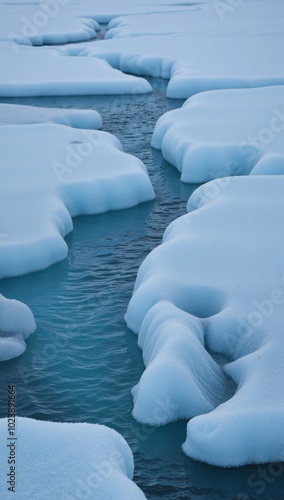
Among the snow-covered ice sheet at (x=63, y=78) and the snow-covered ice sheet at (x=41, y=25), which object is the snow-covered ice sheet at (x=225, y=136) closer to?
the snow-covered ice sheet at (x=63, y=78)

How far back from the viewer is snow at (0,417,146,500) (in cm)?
599

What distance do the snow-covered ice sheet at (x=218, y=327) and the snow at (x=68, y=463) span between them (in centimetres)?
145

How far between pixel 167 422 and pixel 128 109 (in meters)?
15.4

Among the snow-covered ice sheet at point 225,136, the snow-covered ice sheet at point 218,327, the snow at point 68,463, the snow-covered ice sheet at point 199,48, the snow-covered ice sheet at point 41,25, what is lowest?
the snow-covered ice sheet at point 41,25

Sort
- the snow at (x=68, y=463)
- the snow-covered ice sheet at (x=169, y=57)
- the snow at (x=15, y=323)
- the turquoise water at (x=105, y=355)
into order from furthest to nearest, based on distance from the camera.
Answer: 1. the snow-covered ice sheet at (x=169, y=57)
2. the snow at (x=15, y=323)
3. the turquoise water at (x=105, y=355)
4. the snow at (x=68, y=463)

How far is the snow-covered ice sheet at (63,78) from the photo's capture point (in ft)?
79.4

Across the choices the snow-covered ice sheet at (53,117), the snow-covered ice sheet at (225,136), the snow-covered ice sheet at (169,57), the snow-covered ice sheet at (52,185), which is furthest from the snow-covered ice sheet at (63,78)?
the snow-covered ice sheet at (52,185)

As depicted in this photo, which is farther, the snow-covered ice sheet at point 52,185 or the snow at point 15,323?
the snow-covered ice sheet at point 52,185

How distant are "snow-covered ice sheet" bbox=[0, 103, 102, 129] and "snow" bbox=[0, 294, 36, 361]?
9.73 m

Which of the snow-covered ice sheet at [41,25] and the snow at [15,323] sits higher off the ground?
the snow at [15,323]

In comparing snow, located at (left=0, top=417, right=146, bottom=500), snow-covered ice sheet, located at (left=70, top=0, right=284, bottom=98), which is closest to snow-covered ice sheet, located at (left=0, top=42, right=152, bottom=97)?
snow-covered ice sheet, located at (left=70, top=0, right=284, bottom=98)

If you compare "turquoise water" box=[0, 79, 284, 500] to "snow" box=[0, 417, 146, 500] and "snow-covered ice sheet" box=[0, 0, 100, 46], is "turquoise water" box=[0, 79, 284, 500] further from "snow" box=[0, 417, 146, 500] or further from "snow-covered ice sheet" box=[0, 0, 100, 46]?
"snow-covered ice sheet" box=[0, 0, 100, 46]

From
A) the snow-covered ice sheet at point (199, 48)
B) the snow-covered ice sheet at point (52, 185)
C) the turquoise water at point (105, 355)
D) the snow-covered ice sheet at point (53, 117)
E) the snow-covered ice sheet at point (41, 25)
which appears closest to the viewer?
the turquoise water at point (105, 355)

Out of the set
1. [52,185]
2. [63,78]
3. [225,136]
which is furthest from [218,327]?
[63,78]
